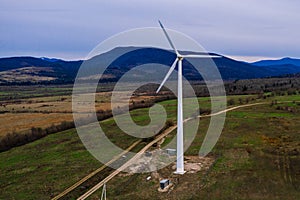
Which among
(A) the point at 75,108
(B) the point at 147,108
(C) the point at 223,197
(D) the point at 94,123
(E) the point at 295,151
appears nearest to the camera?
(C) the point at 223,197

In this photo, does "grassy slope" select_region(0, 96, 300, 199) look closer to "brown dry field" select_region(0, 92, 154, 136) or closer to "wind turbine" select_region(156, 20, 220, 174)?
"wind turbine" select_region(156, 20, 220, 174)

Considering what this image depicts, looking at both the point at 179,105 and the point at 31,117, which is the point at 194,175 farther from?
the point at 31,117

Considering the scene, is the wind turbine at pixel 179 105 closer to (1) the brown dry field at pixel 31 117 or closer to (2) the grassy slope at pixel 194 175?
(2) the grassy slope at pixel 194 175

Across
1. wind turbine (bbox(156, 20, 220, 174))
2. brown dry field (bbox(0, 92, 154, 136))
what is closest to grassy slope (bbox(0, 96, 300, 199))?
wind turbine (bbox(156, 20, 220, 174))

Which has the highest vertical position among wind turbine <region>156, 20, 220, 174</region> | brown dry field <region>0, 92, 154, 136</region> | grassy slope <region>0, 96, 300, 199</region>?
wind turbine <region>156, 20, 220, 174</region>

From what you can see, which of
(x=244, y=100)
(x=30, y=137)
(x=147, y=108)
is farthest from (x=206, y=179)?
(x=244, y=100)

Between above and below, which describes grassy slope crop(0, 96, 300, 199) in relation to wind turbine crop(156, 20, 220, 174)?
below

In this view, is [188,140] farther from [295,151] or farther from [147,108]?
[147,108]

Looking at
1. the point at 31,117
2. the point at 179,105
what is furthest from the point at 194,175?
the point at 31,117

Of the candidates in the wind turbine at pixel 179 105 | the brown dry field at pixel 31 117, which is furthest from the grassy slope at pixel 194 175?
the brown dry field at pixel 31 117
